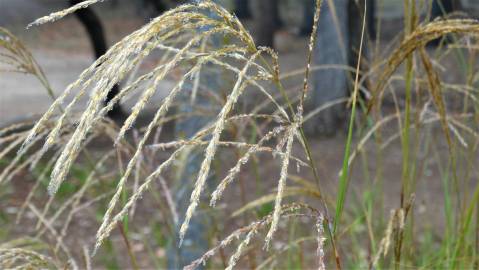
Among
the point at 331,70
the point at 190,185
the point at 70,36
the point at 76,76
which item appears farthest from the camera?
the point at 70,36

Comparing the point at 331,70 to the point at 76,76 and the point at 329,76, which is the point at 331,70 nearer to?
the point at 329,76

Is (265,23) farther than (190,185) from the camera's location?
Yes

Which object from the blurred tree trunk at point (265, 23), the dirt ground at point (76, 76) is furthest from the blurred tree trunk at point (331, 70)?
the blurred tree trunk at point (265, 23)

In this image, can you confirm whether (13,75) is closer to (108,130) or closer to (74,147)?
(108,130)

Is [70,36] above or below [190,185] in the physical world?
above

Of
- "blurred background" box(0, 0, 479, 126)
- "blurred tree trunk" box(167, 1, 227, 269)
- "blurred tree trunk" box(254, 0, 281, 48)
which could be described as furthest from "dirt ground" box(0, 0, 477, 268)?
"blurred tree trunk" box(254, 0, 281, 48)

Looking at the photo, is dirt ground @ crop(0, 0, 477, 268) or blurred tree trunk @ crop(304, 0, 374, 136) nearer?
dirt ground @ crop(0, 0, 477, 268)

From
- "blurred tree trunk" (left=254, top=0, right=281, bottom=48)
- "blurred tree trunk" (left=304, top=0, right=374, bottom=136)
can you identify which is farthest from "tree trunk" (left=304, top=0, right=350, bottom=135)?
"blurred tree trunk" (left=254, top=0, right=281, bottom=48)

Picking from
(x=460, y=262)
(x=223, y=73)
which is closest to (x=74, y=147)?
(x=460, y=262)

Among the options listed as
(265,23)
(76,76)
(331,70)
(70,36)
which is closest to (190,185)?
(331,70)

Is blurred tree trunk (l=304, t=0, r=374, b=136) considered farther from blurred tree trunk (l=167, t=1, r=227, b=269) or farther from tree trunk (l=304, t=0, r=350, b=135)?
blurred tree trunk (l=167, t=1, r=227, b=269)

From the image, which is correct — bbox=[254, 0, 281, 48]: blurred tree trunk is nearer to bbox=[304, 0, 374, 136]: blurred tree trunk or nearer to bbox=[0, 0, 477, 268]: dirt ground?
bbox=[0, 0, 477, 268]: dirt ground

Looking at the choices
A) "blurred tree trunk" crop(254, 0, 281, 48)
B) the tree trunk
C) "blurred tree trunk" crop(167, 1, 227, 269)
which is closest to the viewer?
"blurred tree trunk" crop(167, 1, 227, 269)

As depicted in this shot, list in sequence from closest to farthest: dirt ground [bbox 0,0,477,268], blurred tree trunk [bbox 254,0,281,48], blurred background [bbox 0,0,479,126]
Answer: dirt ground [bbox 0,0,477,268]
blurred background [bbox 0,0,479,126]
blurred tree trunk [bbox 254,0,281,48]
